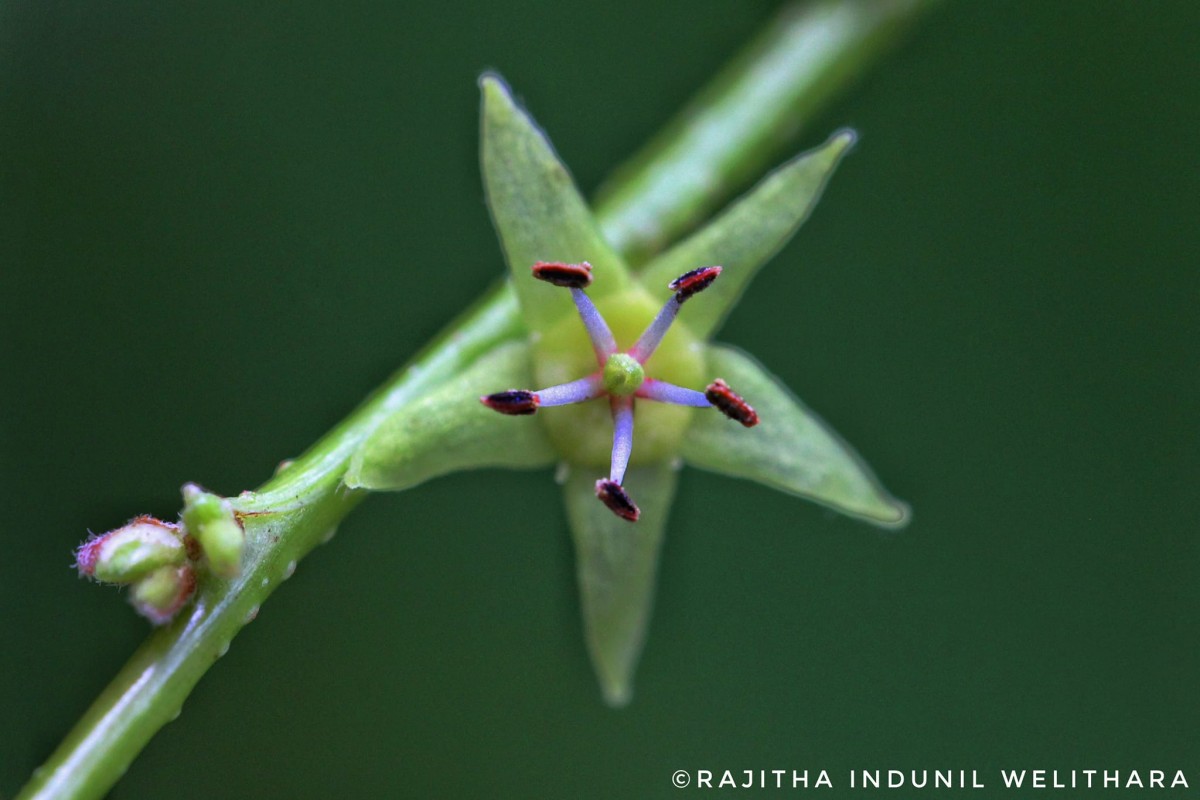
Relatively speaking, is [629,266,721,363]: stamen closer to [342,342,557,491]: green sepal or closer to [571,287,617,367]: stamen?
[571,287,617,367]: stamen

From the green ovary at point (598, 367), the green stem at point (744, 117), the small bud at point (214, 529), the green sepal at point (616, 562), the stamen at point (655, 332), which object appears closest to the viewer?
Answer: the small bud at point (214, 529)

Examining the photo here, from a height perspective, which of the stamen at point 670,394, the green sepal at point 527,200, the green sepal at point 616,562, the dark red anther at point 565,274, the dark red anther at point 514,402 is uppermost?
the green sepal at point 527,200

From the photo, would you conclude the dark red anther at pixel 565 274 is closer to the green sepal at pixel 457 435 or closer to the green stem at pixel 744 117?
the green sepal at pixel 457 435

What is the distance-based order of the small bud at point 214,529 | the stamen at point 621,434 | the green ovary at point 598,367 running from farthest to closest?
the green ovary at point 598,367 < the stamen at point 621,434 < the small bud at point 214,529

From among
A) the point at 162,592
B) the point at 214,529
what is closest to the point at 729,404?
the point at 214,529

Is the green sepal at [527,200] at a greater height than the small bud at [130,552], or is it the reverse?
the green sepal at [527,200]

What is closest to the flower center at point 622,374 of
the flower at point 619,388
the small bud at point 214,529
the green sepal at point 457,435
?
the flower at point 619,388

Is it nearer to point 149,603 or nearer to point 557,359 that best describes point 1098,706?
point 557,359

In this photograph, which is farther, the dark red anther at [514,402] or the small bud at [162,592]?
the dark red anther at [514,402]

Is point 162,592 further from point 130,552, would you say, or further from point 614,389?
point 614,389

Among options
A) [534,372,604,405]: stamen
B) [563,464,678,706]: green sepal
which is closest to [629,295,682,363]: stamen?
A: [534,372,604,405]: stamen
